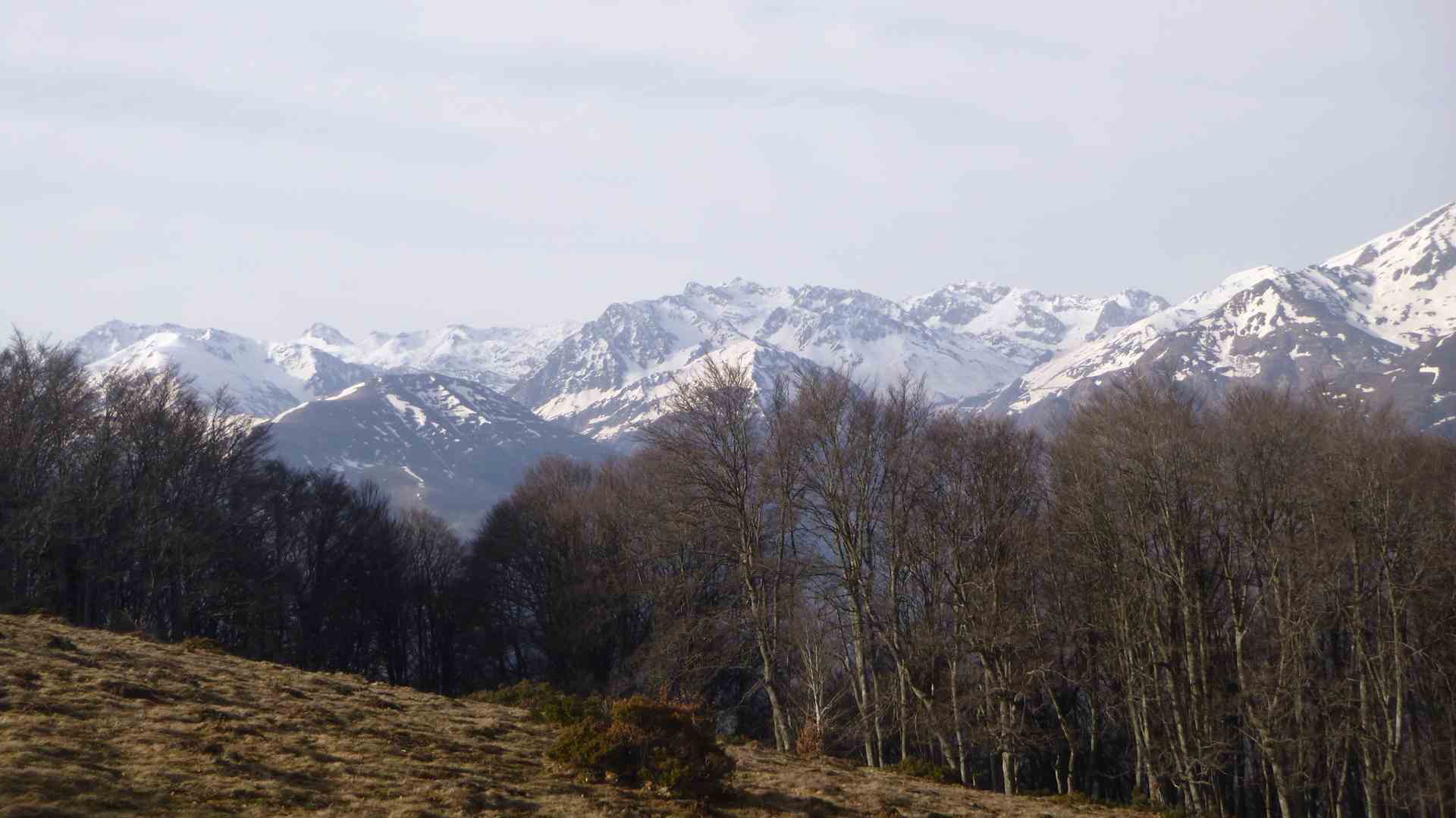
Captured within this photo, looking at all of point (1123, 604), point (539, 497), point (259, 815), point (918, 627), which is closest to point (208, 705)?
point (259, 815)

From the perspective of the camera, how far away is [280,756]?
17125 mm

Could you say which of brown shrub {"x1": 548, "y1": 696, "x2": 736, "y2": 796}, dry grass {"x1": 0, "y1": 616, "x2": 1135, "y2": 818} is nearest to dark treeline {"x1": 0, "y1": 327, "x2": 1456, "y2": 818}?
dry grass {"x1": 0, "y1": 616, "x2": 1135, "y2": 818}

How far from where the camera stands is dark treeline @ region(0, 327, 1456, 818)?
34188 mm

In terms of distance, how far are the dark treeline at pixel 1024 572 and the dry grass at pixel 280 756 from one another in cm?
1061

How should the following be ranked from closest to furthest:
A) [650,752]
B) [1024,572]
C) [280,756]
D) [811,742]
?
[280,756]
[650,752]
[811,742]
[1024,572]

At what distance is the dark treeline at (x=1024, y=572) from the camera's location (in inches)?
1346

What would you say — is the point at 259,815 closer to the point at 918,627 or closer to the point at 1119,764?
the point at 918,627

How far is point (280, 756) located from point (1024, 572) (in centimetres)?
2894

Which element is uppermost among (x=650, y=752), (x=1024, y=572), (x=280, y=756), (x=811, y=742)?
(x=1024, y=572)

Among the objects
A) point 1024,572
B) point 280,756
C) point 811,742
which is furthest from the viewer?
point 1024,572

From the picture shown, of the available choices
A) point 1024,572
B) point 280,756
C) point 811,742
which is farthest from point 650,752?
point 1024,572

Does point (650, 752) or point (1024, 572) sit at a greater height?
point (1024, 572)

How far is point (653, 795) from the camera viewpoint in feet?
62.0

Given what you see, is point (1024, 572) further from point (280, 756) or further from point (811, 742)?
point (280, 756)
